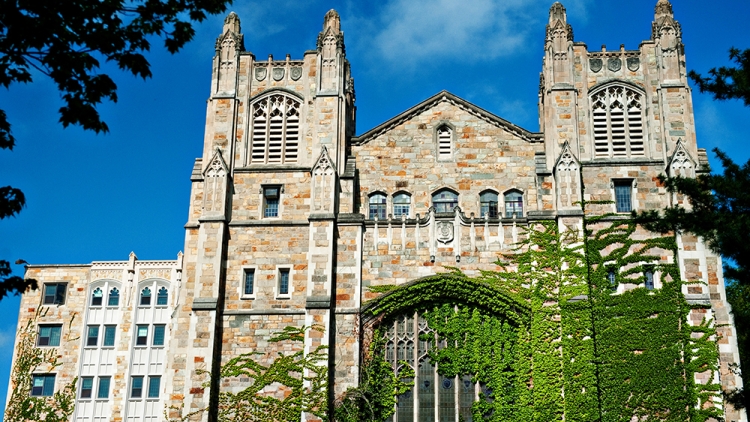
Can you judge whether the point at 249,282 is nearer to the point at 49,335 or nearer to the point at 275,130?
the point at 275,130

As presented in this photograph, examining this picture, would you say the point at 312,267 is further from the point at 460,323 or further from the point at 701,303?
the point at 701,303

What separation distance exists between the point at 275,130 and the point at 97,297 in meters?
17.1

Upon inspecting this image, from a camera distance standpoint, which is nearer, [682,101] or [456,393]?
[456,393]

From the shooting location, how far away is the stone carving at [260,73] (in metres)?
37.6

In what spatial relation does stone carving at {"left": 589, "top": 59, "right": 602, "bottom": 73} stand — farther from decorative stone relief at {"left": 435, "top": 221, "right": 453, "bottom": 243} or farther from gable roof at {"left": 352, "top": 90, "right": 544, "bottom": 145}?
decorative stone relief at {"left": 435, "top": 221, "right": 453, "bottom": 243}

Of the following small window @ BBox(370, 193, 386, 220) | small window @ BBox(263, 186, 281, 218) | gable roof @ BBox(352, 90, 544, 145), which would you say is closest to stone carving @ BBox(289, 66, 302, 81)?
gable roof @ BBox(352, 90, 544, 145)

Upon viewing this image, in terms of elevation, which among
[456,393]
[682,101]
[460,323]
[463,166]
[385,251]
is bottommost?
[456,393]

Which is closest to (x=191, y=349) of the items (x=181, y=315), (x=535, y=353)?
(x=181, y=315)

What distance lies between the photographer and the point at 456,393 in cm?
3247

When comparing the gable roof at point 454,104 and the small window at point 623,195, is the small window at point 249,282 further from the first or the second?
the small window at point 623,195

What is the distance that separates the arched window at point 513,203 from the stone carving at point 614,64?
5.97 metres

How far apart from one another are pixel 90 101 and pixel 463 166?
21.4m

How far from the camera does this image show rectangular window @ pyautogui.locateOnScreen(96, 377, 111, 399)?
155ft

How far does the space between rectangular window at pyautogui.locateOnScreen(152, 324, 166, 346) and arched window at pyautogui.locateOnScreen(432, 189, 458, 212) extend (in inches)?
738
